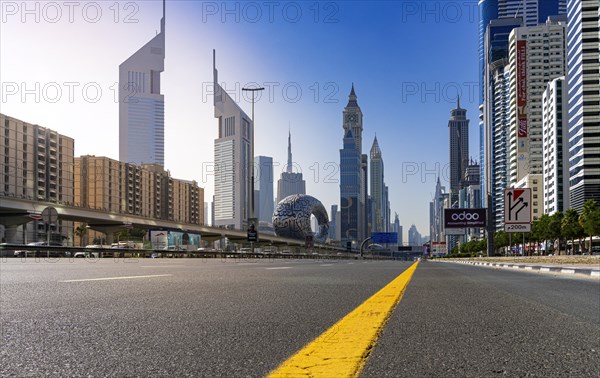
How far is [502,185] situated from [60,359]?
7895 inches

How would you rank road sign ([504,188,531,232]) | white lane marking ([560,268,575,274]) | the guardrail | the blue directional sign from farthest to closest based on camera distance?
the blue directional sign
road sign ([504,188,531,232])
the guardrail
white lane marking ([560,268,575,274])

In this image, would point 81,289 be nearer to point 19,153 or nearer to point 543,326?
point 543,326

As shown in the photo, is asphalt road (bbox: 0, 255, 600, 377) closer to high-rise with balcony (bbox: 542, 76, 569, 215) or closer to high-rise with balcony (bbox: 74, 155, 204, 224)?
high-rise with balcony (bbox: 74, 155, 204, 224)

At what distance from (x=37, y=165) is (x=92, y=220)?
147ft

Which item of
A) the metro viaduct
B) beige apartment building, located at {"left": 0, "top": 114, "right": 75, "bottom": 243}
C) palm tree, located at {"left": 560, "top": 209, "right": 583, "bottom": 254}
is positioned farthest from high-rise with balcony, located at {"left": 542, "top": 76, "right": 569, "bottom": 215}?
beige apartment building, located at {"left": 0, "top": 114, "right": 75, "bottom": 243}

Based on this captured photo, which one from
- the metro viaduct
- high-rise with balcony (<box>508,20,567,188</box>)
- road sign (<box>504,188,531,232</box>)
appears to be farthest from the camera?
high-rise with balcony (<box>508,20,567,188</box>)

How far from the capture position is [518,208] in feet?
104

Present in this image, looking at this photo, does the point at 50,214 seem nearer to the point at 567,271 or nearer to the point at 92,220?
the point at 567,271

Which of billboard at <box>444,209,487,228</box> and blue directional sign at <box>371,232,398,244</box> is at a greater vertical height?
billboard at <box>444,209,487,228</box>

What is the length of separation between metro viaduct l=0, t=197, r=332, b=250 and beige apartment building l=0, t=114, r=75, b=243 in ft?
51.3

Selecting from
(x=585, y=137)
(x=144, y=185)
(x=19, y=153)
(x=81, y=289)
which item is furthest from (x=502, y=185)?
(x=81, y=289)

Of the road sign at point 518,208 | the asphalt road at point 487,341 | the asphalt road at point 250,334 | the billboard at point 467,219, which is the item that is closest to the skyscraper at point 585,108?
the billboard at point 467,219

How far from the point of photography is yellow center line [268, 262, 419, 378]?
2.09 metres

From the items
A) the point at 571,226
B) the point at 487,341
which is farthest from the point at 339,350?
the point at 571,226
